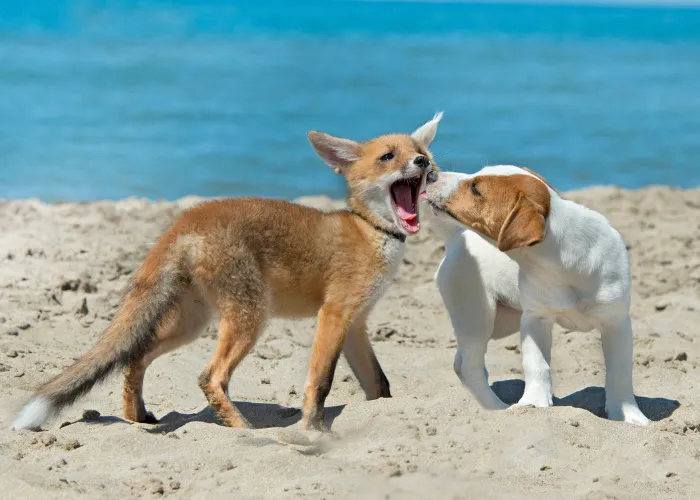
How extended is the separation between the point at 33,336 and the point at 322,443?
9.13 ft

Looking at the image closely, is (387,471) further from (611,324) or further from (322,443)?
(611,324)

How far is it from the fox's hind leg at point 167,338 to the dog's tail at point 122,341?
4.2 inches

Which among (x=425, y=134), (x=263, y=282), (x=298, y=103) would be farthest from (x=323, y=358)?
(x=298, y=103)

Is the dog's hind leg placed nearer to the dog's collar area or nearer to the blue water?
the dog's collar area

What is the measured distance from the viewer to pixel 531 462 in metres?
5.09

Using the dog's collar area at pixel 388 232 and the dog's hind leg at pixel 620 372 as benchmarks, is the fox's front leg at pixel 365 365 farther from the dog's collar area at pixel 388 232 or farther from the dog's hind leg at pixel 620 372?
the dog's hind leg at pixel 620 372

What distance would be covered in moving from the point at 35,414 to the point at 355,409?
1.73 metres

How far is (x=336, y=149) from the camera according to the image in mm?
6953

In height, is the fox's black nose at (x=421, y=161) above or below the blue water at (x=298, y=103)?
below

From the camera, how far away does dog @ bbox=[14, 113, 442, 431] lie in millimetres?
5844

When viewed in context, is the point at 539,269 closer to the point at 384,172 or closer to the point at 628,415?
the point at 628,415

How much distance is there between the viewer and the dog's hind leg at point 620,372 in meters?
5.90

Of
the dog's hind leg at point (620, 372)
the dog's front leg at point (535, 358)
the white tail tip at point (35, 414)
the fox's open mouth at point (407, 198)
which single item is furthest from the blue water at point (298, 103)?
the white tail tip at point (35, 414)

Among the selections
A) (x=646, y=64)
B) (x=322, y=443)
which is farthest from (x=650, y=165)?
(x=646, y=64)
